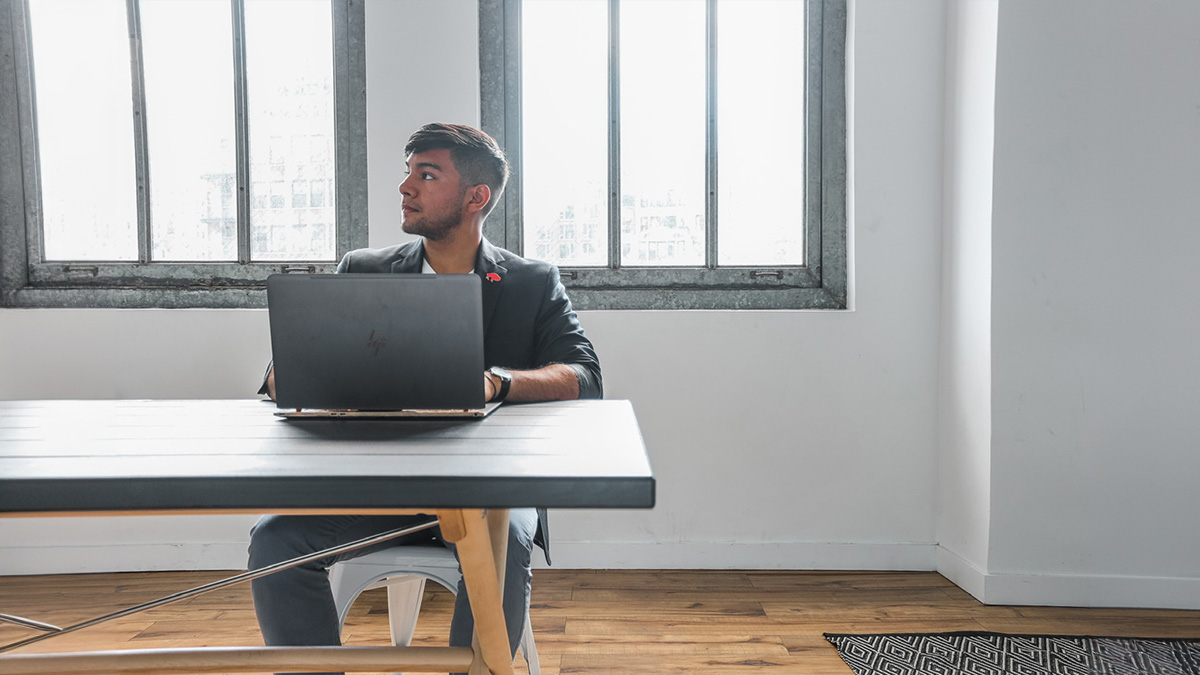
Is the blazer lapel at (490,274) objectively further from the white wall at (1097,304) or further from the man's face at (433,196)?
the white wall at (1097,304)

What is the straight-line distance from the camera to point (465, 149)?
6.98 feet

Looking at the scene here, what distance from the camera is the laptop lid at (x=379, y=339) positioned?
3.70 feet

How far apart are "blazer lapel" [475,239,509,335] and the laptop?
80 centimetres

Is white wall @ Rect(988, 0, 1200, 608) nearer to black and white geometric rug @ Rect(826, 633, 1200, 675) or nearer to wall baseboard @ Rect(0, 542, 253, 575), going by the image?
black and white geometric rug @ Rect(826, 633, 1200, 675)

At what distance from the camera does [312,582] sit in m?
1.41

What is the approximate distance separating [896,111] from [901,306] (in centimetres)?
69

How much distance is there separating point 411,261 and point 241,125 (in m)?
1.26

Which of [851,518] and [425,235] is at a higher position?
[425,235]

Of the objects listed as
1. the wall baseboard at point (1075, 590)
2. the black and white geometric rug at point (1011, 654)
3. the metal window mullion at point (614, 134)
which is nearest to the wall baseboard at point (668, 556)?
the wall baseboard at point (1075, 590)

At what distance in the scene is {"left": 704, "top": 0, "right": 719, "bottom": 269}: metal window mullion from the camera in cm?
284

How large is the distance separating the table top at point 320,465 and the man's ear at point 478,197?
1.08 meters

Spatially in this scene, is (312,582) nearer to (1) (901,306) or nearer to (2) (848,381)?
(2) (848,381)

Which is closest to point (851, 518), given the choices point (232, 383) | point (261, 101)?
point (232, 383)

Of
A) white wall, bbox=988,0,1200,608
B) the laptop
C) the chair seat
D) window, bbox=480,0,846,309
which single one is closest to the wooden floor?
white wall, bbox=988,0,1200,608
